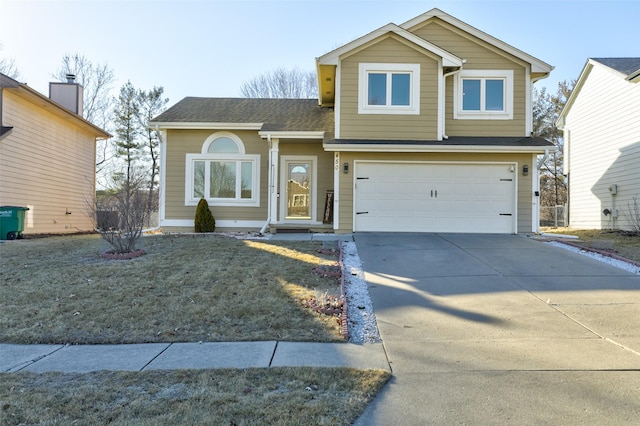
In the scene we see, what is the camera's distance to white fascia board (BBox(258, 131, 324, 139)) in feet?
38.3

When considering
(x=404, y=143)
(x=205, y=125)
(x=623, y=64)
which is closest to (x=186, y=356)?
(x=404, y=143)

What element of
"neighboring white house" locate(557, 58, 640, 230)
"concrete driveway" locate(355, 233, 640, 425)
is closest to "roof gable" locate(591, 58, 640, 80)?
"neighboring white house" locate(557, 58, 640, 230)

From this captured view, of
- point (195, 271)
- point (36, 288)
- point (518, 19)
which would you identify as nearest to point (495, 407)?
point (195, 271)

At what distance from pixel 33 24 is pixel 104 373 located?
1448 cm

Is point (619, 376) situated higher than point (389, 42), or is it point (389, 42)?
point (389, 42)

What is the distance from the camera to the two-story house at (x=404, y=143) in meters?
11.3

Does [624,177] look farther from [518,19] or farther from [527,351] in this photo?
→ [527,351]

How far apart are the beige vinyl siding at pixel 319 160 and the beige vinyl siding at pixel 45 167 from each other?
6068mm

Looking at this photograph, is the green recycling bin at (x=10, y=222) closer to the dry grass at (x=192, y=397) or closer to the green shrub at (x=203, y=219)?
the green shrub at (x=203, y=219)

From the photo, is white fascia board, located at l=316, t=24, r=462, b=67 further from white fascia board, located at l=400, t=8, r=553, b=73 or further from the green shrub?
the green shrub

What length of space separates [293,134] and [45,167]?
9629 millimetres

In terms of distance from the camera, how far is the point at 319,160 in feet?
42.9

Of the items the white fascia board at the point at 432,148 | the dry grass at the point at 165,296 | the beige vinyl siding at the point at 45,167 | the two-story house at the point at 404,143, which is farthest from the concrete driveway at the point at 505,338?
the beige vinyl siding at the point at 45,167

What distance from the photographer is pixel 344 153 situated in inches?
442
